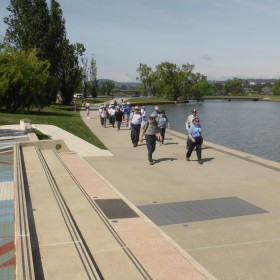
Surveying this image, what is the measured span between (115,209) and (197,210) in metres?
1.53

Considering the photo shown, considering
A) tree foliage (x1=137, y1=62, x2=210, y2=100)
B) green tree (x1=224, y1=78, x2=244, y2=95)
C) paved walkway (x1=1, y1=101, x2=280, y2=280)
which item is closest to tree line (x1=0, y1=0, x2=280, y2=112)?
paved walkway (x1=1, y1=101, x2=280, y2=280)

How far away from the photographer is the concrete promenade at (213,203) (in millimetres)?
5480

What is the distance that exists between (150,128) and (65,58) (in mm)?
43259

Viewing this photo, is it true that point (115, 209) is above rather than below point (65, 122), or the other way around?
above

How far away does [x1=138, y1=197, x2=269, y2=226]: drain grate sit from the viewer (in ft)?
23.4

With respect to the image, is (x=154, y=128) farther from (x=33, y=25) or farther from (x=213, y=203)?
(x=33, y=25)

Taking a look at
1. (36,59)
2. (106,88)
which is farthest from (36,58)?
(106,88)

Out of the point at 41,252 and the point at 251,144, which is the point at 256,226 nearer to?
the point at 41,252

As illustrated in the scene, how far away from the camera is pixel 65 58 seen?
175 feet

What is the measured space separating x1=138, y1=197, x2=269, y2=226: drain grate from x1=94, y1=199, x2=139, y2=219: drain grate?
360 mm

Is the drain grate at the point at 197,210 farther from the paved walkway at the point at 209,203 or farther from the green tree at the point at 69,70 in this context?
the green tree at the point at 69,70

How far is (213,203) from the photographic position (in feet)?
26.6

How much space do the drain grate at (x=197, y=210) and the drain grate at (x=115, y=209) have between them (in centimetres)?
36

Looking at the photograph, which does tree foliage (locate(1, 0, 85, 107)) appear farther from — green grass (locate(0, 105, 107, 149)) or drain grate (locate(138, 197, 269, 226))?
drain grate (locate(138, 197, 269, 226))
